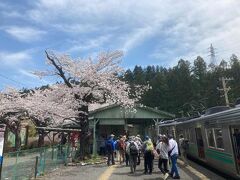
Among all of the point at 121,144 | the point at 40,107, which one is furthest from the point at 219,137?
the point at 40,107

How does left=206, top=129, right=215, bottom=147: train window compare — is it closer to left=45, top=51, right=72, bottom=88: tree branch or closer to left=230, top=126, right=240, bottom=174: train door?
left=230, top=126, right=240, bottom=174: train door

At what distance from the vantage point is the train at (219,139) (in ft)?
36.3

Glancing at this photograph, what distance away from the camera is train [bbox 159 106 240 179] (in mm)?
11055

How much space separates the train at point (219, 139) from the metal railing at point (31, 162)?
23.9 ft

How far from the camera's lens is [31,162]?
14.1 metres

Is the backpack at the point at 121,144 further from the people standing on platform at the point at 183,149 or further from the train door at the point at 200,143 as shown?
the train door at the point at 200,143

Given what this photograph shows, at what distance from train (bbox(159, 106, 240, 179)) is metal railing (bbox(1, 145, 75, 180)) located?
23.9 ft

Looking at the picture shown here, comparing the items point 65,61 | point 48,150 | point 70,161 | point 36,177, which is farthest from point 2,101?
point 36,177

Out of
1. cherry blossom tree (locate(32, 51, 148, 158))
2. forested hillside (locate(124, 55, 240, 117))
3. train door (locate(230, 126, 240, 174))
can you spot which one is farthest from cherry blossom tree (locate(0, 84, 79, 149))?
forested hillside (locate(124, 55, 240, 117))

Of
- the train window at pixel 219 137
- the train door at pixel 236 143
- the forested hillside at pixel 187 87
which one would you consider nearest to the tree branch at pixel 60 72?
the train window at pixel 219 137

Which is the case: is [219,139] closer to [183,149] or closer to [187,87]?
[183,149]

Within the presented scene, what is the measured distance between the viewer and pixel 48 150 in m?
17.0

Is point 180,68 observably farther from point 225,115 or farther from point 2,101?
point 225,115

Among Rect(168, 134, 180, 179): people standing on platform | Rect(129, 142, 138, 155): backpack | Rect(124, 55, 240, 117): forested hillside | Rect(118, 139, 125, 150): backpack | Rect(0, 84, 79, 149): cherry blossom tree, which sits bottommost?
Rect(168, 134, 180, 179): people standing on platform
